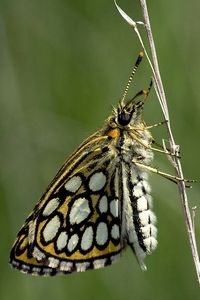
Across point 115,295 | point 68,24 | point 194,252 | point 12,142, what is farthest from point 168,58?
point 194,252

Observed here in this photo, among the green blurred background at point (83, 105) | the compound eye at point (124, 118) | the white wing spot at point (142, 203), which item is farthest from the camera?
the green blurred background at point (83, 105)

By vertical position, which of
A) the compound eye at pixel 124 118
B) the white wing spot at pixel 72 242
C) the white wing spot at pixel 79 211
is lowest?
the white wing spot at pixel 72 242

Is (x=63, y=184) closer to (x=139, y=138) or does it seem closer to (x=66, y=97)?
(x=139, y=138)

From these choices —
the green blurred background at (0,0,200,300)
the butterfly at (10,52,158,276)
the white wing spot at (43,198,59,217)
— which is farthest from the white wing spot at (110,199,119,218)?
the green blurred background at (0,0,200,300)

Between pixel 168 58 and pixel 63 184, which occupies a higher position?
pixel 168 58

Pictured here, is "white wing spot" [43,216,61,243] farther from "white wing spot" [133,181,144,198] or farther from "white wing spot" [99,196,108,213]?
"white wing spot" [133,181,144,198]

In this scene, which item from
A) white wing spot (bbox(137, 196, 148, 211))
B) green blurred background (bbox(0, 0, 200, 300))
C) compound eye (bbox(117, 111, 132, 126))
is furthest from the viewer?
green blurred background (bbox(0, 0, 200, 300))

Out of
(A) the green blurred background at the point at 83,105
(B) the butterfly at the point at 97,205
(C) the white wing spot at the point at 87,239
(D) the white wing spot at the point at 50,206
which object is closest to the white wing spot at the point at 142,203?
(B) the butterfly at the point at 97,205

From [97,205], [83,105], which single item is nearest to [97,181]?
[97,205]

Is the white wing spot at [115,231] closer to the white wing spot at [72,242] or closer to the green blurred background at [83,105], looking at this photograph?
the white wing spot at [72,242]
